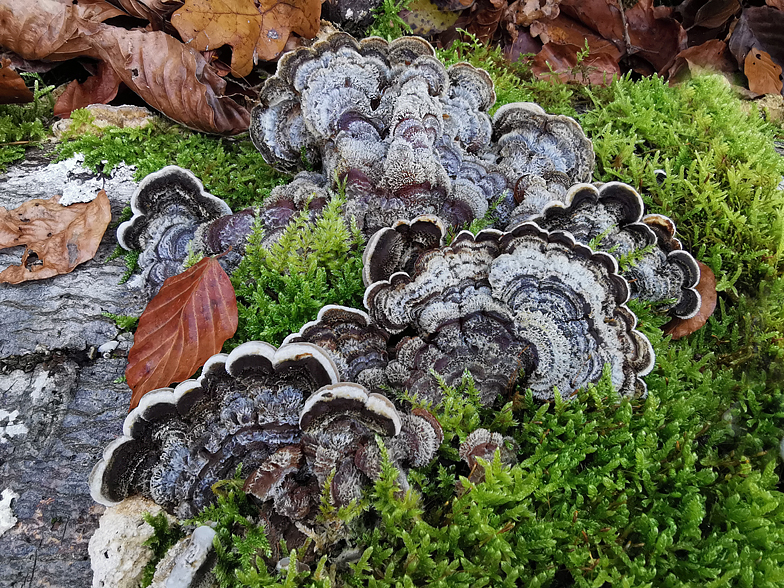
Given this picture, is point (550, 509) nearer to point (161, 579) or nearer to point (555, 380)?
point (555, 380)

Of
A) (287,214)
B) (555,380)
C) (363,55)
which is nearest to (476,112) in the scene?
(363,55)

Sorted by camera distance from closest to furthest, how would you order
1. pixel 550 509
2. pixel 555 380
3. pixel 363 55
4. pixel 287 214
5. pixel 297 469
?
pixel 297 469 → pixel 550 509 → pixel 555 380 → pixel 287 214 → pixel 363 55

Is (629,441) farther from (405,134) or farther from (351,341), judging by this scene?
(405,134)

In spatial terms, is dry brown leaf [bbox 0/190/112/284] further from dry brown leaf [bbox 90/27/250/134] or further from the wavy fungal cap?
dry brown leaf [bbox 90/27/250/134]

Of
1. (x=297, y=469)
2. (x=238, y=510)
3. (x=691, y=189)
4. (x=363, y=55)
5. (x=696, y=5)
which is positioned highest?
(x=696, y=5)

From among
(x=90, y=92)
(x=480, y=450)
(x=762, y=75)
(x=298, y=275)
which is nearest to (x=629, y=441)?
(x=480, y=450)

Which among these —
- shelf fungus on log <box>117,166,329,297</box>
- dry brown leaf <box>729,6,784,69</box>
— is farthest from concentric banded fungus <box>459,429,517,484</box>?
dry brown leaf <box>729,6,784,69</box>
